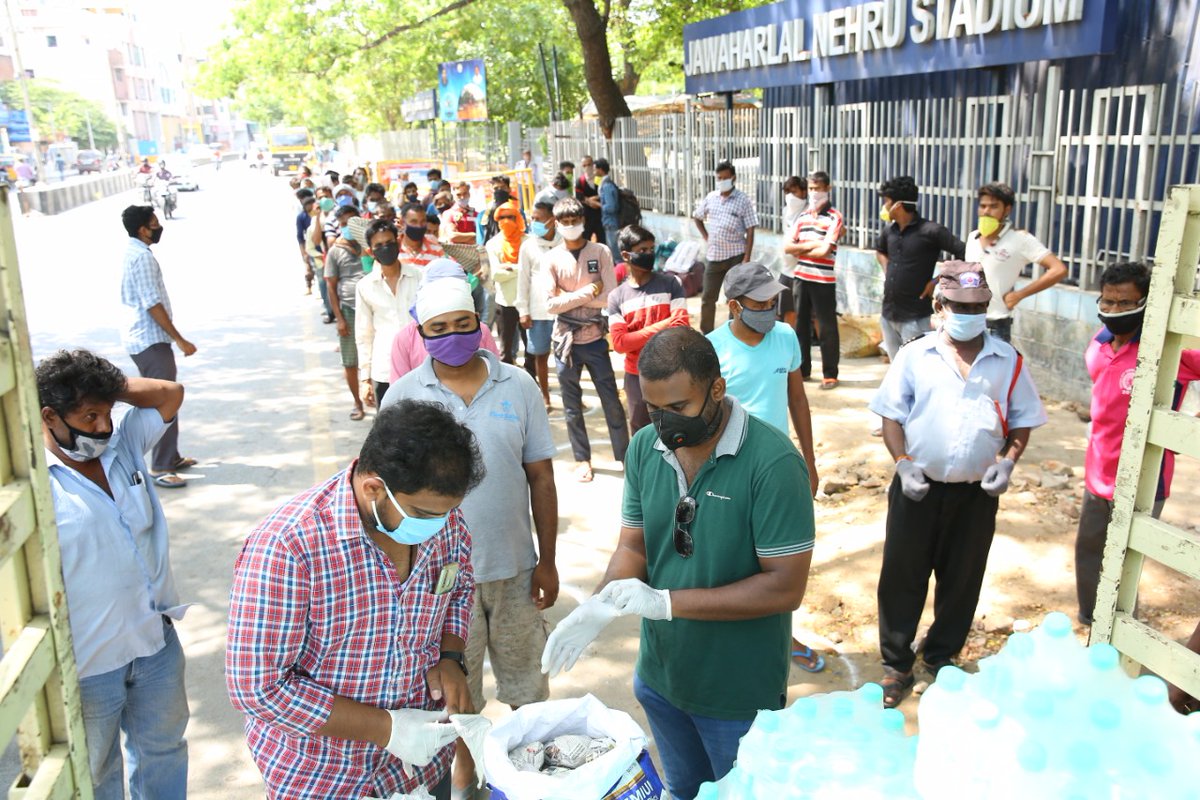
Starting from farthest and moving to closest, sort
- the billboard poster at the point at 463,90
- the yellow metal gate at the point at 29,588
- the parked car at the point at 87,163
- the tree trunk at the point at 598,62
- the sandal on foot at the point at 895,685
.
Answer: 1. the parked car at the point at 87,163
2. the billboard poster at the point at 463,90
3. the tree trunk at the point at 598,62
4. the sandal on foot at the point at 895,685
5. the yellow metal gate at the point at 29,588

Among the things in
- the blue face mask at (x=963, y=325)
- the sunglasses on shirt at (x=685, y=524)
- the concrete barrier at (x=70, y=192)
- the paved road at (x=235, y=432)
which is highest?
the blue face mask at (x=963, y=325)

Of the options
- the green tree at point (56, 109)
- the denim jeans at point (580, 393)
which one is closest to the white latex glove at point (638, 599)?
the denim jeans at point (580, 393)

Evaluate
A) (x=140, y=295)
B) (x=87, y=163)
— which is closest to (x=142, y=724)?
(x=140, y=295)

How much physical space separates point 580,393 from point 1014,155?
4588mm

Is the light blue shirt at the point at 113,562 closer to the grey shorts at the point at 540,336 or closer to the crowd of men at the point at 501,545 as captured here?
the crowd of men at the point at 501,545

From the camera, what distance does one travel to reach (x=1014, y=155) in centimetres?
838

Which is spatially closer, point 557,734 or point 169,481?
point 557,734

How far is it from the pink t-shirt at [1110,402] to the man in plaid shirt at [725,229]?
601 cm

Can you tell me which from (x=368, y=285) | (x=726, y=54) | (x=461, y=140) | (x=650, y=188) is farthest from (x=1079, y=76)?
(x=461, y=140)

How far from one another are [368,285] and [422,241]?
5.52 feet

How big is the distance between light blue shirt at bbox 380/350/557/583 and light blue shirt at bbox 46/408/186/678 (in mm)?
883

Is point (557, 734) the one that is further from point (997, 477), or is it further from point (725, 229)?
point (725, 229)

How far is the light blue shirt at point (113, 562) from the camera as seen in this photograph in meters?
2.76

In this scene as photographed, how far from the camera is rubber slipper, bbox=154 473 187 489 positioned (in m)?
7.02
